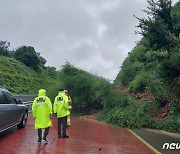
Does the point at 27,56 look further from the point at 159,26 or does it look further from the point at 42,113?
the point at 42,113

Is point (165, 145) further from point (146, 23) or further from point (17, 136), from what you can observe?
point (146, 23)

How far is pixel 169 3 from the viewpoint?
16016 mm

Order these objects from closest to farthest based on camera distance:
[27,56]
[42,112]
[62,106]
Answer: [42,112]
[62,106]
[27,56]

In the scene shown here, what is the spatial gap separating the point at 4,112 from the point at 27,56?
2513 inches

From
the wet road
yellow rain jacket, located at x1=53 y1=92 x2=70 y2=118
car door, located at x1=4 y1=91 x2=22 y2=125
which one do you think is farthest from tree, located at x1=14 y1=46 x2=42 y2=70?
yellow rain jacket, located at x1=53 y1=92 x2=70 y2=118

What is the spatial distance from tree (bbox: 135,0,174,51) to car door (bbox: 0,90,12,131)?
819 cm

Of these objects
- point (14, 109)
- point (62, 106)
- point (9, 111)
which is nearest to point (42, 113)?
point (62, 106)

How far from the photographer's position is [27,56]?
72.1 metres

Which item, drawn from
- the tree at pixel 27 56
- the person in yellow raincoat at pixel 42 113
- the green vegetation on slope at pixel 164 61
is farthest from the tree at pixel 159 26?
the tree at pixel 27 56

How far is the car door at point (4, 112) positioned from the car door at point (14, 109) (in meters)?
0.28

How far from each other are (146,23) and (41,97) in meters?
8.25

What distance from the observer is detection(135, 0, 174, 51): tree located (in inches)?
592

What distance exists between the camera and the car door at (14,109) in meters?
10.7

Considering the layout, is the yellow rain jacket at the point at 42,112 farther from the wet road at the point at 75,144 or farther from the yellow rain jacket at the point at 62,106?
the yellow rain jacket at the point at 62,106
